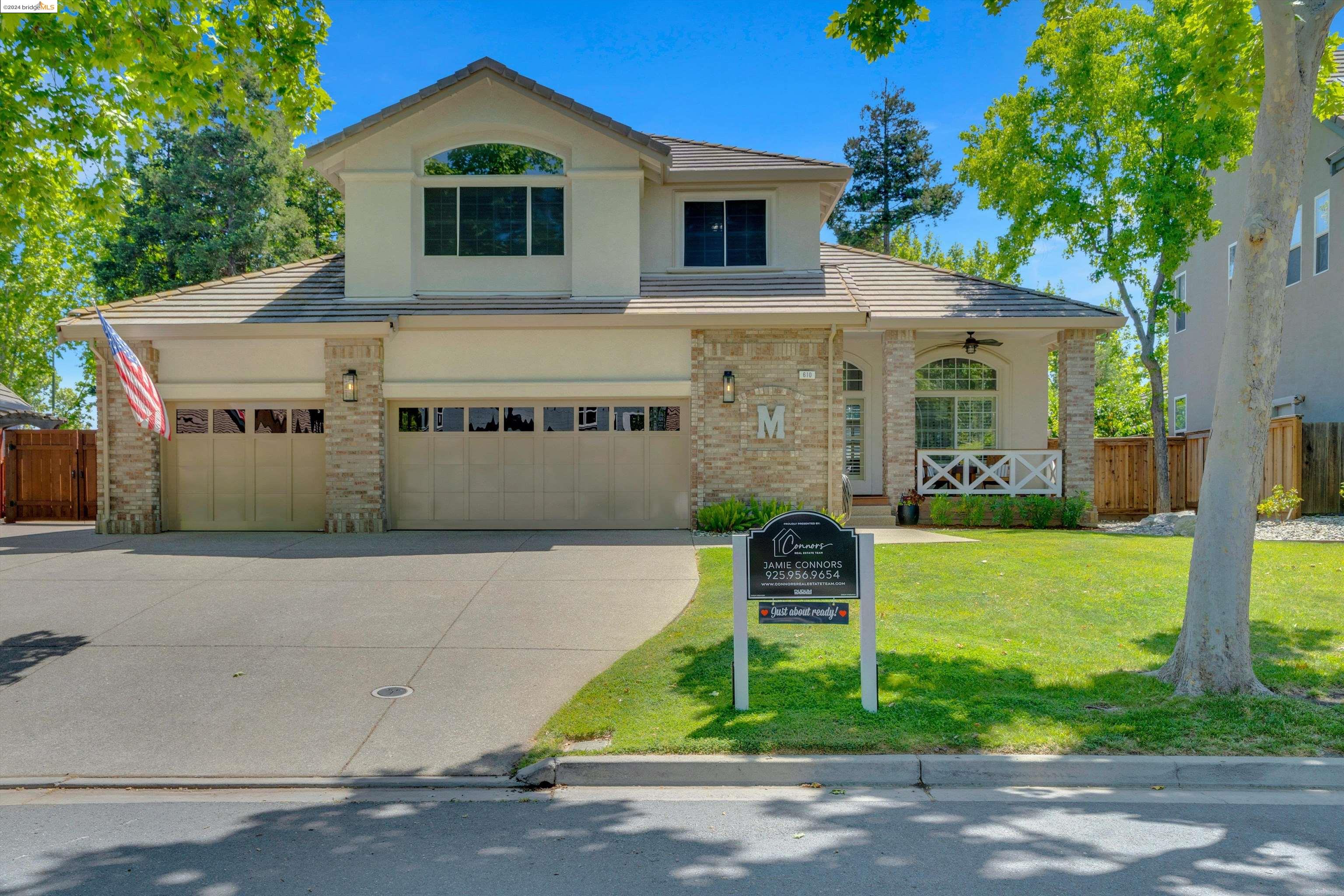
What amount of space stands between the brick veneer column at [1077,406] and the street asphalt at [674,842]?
12.1 metres

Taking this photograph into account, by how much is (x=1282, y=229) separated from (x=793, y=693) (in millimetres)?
4977

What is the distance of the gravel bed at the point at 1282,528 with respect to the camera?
13.8 metres

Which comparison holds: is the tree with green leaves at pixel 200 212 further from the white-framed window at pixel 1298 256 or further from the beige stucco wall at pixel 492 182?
the white-framed window at pixel 1298 256

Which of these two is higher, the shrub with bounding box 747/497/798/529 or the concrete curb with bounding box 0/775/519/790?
the shrub with bounding box 747/497/798/529

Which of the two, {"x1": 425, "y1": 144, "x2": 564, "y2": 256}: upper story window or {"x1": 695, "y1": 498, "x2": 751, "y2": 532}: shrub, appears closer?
{"x1": 695, "y1": 498, "x2": 751, "y2": 532}: shrub

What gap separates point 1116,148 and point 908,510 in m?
8.86

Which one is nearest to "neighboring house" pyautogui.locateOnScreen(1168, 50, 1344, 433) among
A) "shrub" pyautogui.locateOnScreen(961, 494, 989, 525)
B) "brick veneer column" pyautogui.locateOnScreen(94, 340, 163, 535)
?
"shrub" pyautogui.locateOnScreen(961, 494, 989, 525)

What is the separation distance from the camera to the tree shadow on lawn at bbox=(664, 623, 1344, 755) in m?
5.62

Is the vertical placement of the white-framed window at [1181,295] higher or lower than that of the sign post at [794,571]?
higher

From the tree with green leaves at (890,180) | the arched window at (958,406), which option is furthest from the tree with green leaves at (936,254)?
the arched window at (958,406)

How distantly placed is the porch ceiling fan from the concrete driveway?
328 inches

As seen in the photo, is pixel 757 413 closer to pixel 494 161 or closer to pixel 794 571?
pixel 494 161

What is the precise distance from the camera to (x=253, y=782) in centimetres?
552

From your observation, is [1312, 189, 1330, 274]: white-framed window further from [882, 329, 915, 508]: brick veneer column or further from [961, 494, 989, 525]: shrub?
[882, 329, 915, 508]: brick veneer column
